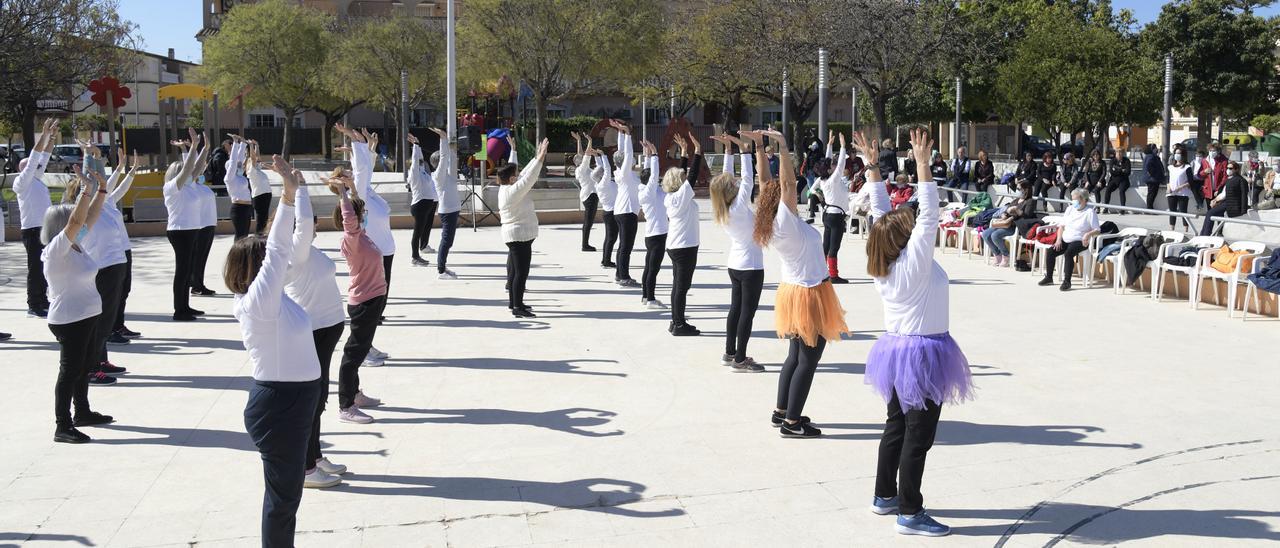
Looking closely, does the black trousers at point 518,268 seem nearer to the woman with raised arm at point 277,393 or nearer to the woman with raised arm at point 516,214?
the woman with raised arm at point 516,214

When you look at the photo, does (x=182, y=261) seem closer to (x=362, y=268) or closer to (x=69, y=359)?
(x=69, y=359)

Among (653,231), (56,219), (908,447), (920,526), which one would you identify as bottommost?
(920,526)

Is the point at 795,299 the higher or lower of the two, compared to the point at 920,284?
lower

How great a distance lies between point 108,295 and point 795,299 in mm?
4895

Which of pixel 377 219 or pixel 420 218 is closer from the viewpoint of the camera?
pixel 377 219

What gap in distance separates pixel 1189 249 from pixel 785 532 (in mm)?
8861

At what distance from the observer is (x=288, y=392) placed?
4.61 m

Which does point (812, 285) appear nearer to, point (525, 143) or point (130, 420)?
point (130, 420)

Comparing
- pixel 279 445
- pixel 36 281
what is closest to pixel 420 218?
pixel 36 281

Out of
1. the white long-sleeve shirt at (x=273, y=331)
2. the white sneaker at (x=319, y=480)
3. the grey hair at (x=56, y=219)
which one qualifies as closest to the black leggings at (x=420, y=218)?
the grey hair at (x=56, y=219)

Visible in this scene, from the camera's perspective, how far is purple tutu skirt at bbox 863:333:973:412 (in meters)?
5.09

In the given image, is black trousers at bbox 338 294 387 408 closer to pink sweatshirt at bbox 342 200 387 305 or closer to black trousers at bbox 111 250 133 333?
pink sweatshirt at bbox 342 200 387 305

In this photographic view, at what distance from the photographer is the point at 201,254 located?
41.6 ft

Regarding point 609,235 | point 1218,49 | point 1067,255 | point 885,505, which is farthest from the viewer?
point 1218,49
